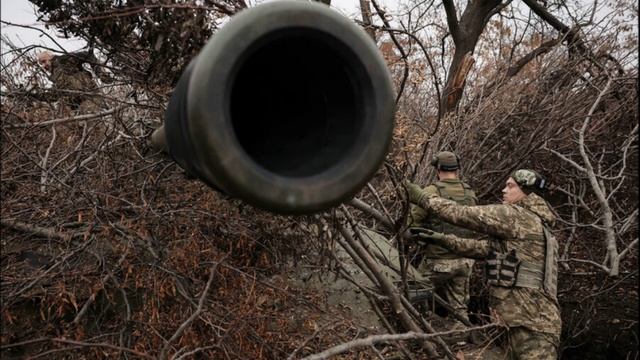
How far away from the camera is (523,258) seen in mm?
4109

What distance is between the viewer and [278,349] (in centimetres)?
343

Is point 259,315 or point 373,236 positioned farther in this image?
point 373,236

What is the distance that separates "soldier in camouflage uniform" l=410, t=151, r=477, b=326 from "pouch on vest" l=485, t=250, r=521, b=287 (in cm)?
78

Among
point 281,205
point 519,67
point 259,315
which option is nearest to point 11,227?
point 259,315

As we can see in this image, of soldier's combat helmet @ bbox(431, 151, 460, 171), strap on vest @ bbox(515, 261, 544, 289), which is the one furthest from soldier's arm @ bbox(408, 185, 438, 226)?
strap on vest @ bbox(515, 261, 544, 289)

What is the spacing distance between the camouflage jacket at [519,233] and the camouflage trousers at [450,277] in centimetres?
97

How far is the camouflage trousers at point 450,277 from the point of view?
5145mm

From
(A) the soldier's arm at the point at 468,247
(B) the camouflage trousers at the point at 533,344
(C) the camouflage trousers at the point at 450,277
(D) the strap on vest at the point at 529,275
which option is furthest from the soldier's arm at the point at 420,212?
(B) the camouflage trousers at the point at 533,344

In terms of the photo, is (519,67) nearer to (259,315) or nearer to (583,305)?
(583,305)

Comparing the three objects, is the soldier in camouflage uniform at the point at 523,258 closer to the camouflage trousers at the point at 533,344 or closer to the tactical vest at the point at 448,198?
the camouflage trousers at the point at 533,344

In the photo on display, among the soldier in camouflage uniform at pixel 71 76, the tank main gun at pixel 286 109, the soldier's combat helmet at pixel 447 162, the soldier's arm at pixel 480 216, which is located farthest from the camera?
the soldier's combat helmet at pixel 447 162

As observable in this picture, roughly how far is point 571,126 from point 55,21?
16.4ft

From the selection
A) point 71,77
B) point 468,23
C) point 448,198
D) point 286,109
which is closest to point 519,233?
point 448,198

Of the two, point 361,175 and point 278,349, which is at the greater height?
point 361,175
